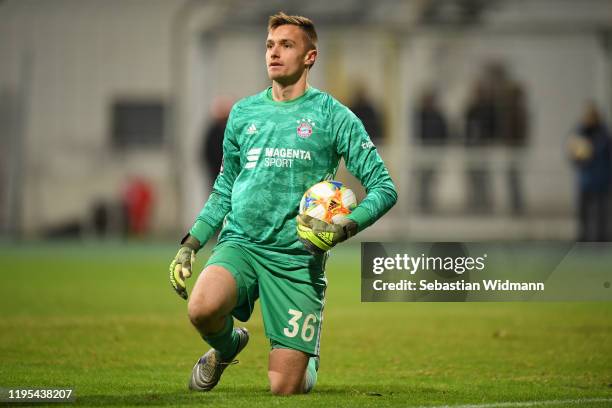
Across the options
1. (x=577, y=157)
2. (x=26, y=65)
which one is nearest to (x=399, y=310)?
(x=577, y=157)

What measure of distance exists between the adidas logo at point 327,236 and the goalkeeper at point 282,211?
144mm

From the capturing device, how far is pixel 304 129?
24.2ft

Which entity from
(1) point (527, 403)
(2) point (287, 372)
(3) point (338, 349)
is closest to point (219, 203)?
(2) point (287, 372)

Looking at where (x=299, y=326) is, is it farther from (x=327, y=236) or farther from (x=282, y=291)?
(x=327, y=236)

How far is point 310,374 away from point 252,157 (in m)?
1.31

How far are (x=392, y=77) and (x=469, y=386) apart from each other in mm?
16222

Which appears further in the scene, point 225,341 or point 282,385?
point 225,341

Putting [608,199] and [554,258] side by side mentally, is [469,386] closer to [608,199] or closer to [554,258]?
[554,258]

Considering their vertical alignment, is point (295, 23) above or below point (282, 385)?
above

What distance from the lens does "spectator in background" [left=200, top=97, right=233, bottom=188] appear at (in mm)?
20891

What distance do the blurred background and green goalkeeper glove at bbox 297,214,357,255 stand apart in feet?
45.2

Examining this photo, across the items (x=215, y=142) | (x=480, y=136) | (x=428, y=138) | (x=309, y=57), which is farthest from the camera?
(x=428, y=138)

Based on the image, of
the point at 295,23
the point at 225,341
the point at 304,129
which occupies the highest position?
the point at 295,23

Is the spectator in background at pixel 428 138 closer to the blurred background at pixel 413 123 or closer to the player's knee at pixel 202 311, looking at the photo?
the blurred background at pixel 413 123
